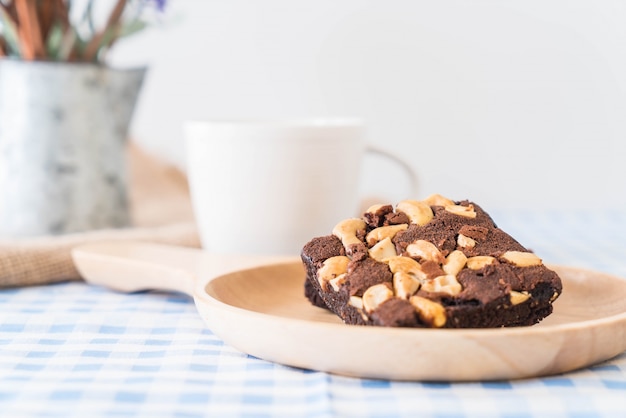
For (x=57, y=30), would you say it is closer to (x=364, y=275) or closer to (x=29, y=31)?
(x=29, y=31)

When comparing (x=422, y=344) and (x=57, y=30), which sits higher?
(x=57, y=30)

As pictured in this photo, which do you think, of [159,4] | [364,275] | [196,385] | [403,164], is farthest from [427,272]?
[159,4]

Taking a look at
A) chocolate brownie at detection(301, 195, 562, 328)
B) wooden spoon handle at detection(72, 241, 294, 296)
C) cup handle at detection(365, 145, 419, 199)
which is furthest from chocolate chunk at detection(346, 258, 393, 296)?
cup handle at detection(365, 145, 419, 199)

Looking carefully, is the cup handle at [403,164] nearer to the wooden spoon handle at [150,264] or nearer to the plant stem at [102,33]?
the wooden spoon handle at [150,264]

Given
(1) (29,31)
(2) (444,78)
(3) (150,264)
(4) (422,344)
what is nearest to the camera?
(4) (422,344)

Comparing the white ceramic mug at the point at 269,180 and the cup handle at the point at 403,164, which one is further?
the cup handle at the point at 403,164

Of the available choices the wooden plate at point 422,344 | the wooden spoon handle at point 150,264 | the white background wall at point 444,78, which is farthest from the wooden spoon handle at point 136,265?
the white background wall at point 444,78

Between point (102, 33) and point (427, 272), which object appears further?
point (102, 33)

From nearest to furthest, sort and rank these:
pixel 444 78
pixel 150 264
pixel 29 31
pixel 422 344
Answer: pixel 422 344
pixel 150 264
pixel 29 31
pixel 444 78
